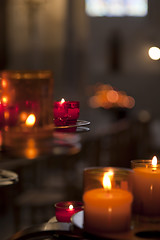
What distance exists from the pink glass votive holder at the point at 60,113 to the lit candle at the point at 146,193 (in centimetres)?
20

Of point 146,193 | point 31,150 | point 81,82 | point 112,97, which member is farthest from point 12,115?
point 112,97

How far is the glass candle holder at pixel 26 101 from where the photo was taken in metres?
0.82

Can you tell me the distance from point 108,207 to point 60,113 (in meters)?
0.27

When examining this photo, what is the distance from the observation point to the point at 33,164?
145 inches

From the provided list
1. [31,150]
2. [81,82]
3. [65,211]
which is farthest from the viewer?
[81,82]

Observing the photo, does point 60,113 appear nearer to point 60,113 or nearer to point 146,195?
point 60,113

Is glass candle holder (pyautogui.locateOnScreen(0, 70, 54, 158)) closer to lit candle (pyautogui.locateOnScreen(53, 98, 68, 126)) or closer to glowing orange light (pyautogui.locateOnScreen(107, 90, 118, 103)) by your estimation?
lit candle (pyautogui.locateOnScreen(53, 98, 68, 126))

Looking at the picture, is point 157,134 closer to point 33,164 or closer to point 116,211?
point 33,164

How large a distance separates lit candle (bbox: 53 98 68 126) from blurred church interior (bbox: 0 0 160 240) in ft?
0.38

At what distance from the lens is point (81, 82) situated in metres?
11.2

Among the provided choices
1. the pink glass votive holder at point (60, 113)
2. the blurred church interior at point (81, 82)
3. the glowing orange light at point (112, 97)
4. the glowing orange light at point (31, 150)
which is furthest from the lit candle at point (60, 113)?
the glowing orange light at point (112, 97)

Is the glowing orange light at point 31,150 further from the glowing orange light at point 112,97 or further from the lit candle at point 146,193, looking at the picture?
the glowing orange light at point 112,97

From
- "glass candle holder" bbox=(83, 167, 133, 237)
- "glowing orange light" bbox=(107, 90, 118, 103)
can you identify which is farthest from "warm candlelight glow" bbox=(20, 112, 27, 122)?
"glowing orange light" bbox=(107, 90, 118, 103)

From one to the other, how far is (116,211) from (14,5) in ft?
29.9
